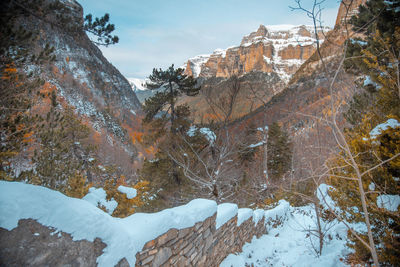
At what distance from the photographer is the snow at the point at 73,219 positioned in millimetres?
1204

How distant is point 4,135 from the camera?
4.39 metres

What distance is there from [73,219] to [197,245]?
199 cm

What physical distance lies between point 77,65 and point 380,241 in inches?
2144

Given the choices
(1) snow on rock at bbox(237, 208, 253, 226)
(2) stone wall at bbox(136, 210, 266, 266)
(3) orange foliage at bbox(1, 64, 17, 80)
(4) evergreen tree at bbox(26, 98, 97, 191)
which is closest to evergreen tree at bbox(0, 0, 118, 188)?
(3) orange foliage at bbox(1, 64, 17, 80)

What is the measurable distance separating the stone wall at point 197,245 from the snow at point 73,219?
0.59 feet

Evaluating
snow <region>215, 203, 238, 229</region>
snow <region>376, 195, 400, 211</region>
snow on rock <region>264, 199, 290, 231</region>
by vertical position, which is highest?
snow <region>376, 195, 400, 211</region>

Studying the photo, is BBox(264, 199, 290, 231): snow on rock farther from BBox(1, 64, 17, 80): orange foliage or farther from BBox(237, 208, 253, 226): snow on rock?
BBox(1, 64, 17, 80): orange foliage

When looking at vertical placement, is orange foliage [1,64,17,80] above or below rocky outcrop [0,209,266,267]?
above

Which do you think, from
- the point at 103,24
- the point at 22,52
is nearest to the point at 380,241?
the point at 103,24

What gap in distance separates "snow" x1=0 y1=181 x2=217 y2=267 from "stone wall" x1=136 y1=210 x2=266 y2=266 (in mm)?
181

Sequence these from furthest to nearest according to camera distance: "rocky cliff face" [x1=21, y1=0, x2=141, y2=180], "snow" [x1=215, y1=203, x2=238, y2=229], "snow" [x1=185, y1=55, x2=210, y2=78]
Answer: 1. "snow" [x1=185, y1=55, x2=210, y2=78]
2. "rocky cliff face" [x1=21, y1=0, x2=141, y2=180]
3. "snow" [x1=215, y1=203, x2=238, y2=229]

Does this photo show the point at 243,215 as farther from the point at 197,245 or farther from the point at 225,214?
the point at 197,245

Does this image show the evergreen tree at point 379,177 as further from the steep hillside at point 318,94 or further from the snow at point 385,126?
the steep hillside at point 318,94

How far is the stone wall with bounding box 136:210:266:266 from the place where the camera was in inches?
76.3
